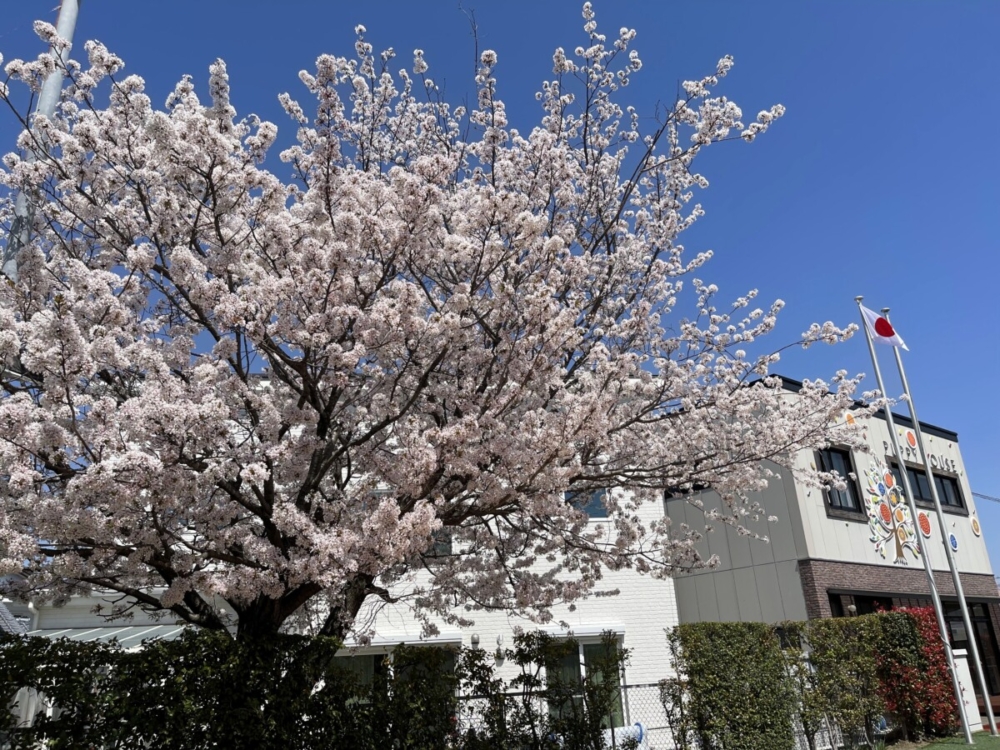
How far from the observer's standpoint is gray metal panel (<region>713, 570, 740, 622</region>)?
16344 mm

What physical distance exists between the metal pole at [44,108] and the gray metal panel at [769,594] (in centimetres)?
1479

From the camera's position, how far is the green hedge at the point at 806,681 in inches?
347

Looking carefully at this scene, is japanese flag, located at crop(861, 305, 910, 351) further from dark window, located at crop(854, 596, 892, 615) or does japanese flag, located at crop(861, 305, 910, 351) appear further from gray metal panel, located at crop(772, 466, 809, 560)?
dark window, located at crop(854, 596, 892, 615)

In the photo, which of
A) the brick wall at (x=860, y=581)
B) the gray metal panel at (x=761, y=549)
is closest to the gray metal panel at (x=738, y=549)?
the gray metal panel at (x=761, y=549)

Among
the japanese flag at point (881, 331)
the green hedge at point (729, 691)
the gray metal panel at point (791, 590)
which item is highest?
the japanese flag at point (881, 331)

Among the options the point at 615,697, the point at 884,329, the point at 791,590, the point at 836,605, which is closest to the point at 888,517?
the point at 836,605

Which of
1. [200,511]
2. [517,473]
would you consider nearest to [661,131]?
[517,473]

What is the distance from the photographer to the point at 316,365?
237 inches

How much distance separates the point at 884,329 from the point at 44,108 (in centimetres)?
1394

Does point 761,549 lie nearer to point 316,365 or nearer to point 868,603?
point 868,603

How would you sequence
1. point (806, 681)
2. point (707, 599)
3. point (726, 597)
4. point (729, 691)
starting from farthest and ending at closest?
point (707, 599) → point (726, 597) → point (806, 681) → point (729, 691)

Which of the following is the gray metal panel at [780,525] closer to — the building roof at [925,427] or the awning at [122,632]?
the building roof at [925,427]

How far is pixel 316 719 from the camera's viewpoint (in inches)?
236

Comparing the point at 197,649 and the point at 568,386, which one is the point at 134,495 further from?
the point at 568,386
